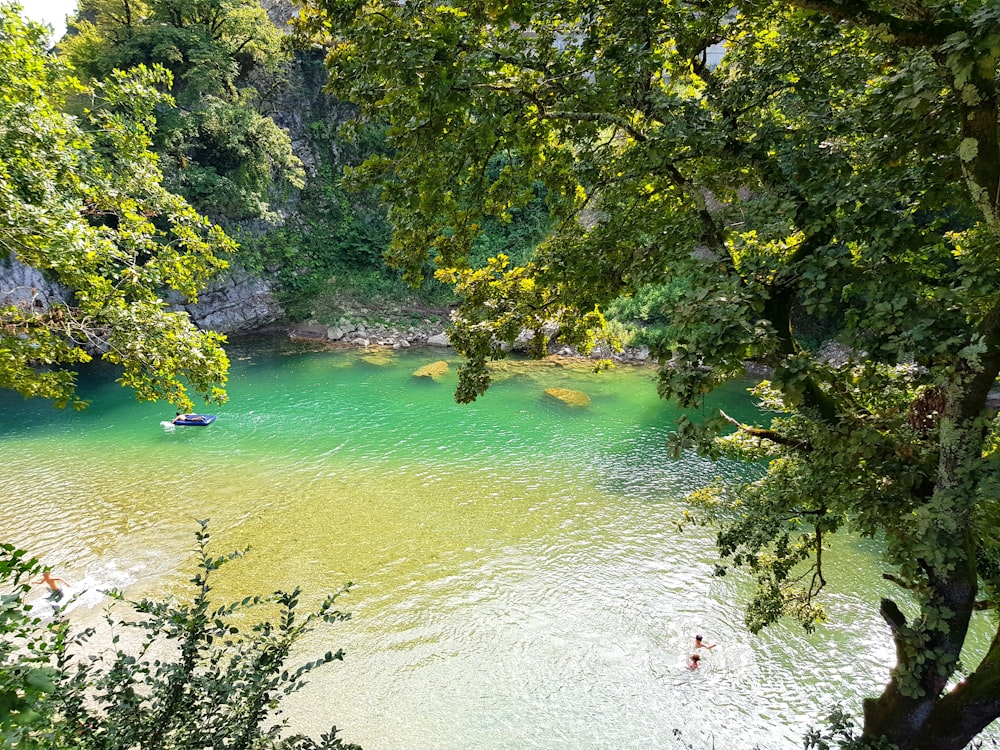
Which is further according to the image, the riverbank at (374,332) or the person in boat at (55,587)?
the riverbank at (374,332)

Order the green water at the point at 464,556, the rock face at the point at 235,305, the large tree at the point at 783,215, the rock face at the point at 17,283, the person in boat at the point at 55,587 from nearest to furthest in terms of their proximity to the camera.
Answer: the large tree at the point at 783,215 < the green water at the point at 464,556 < the person in boat at the point at 55,587 < the rock face at the point at 17,283 < the rock face at the point at 235,305

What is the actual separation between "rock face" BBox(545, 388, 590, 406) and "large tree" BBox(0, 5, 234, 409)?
43.4 feet

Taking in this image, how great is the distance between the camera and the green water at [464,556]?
23.5 feet

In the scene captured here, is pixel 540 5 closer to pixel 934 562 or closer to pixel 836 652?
pixel 934 562

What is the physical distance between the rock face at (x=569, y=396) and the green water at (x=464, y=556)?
45 centimetres

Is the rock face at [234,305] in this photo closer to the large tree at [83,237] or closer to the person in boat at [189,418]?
the person in boat at [189,418]

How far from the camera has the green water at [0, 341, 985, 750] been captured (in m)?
7.16

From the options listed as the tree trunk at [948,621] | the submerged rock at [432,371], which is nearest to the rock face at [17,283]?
the submerged rock at [432,371]

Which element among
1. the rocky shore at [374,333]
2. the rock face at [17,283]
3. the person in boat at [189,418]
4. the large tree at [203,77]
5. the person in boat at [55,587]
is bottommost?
the person in boat at [55,587]

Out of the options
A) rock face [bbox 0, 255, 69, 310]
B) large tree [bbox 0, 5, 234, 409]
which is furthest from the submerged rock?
large tree [bbox 0, 5, 234, 409]

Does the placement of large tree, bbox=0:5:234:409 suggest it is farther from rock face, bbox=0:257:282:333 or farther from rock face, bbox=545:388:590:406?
rock face, bbox=0:257:282:333

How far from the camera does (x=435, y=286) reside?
2975cm

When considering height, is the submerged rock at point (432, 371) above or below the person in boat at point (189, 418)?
above

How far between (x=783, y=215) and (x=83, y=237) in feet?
21.5
